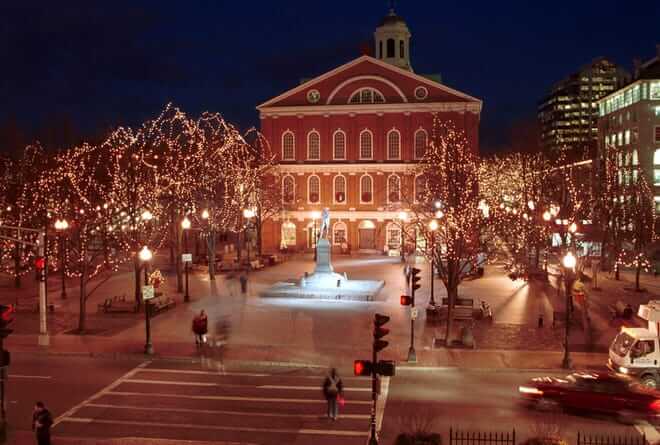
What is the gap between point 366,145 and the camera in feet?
219

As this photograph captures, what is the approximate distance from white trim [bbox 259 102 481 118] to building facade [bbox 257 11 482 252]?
10cm

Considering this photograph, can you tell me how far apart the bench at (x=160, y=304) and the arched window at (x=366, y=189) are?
34889 mm

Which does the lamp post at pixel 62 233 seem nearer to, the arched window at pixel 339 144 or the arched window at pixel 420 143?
the arched window at pixel 339 144

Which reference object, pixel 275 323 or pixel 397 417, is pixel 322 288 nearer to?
pixel 275 323

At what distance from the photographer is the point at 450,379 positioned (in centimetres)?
2055

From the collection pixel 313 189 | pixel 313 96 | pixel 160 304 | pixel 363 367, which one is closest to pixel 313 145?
pixel 313 189

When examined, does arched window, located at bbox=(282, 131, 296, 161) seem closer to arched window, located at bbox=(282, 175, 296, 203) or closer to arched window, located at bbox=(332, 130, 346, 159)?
arched window, located at bbox=(282, 175, 296, 203)

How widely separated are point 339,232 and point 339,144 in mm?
8914

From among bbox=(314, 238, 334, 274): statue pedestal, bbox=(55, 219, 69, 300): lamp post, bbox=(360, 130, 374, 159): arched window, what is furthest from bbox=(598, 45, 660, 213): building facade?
bbox=(55, 219, 69, 300): lamp post

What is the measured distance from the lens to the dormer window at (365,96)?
216 feet

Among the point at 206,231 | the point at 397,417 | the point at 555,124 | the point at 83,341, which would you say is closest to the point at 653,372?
the point at 397,417

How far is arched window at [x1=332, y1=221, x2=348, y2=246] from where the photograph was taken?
219ft

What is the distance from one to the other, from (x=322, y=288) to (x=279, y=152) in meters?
32.6

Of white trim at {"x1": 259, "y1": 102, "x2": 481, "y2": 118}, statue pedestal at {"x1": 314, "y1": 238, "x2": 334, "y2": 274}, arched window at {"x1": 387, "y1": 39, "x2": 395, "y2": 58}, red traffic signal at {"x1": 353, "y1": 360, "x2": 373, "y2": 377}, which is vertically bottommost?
red traffic signal at {"x1": 353, "y1": 360, "x2": 373, "y2": 377}
